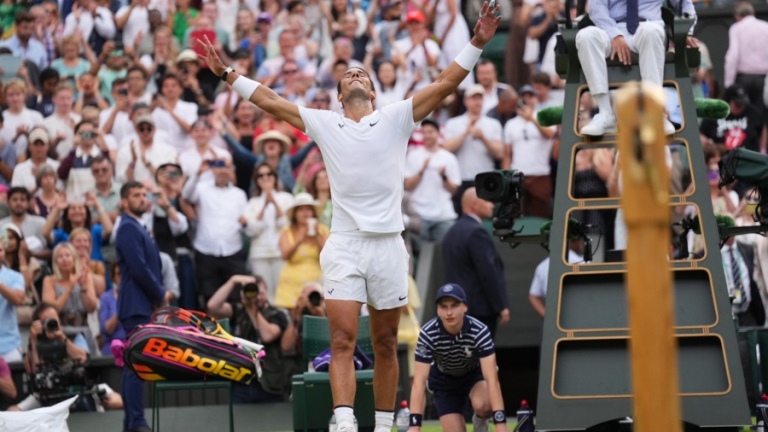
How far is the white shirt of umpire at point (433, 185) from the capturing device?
1795 cm

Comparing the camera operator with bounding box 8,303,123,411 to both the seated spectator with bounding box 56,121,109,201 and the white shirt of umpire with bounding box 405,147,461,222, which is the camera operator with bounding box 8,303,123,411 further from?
the white shirt of umpire with bounding box 405,147,461,222

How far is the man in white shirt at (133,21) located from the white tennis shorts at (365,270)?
1242cm

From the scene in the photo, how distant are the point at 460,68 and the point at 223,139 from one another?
9.37 metres

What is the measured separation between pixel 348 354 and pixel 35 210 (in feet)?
29.2

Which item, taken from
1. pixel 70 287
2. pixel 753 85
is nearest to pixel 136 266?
pixel 70 287

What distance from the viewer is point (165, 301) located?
1420 centimetres

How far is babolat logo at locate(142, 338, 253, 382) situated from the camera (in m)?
12.0

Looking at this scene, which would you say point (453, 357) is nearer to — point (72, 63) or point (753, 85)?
point (753, 85)

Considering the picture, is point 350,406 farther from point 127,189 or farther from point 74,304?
point 74,304

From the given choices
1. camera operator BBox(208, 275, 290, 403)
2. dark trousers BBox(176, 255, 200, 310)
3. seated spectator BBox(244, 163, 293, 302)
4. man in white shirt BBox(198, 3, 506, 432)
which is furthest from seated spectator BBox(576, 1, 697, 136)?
dark trousers BBox(176, 255, 200, 310)

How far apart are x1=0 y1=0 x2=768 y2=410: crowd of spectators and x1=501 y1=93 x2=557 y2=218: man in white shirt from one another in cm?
2

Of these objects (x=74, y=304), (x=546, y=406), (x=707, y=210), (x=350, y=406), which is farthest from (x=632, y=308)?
(x=74, y=304)

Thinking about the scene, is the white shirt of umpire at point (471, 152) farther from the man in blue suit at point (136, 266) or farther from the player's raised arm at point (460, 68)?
the player's raised arm at point (460, 68)

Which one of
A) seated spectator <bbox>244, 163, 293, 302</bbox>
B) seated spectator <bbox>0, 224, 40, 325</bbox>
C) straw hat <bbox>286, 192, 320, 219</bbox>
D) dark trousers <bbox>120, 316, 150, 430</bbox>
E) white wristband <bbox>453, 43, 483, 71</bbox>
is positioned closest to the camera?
white wristband <bbox>453, 43, 483, 71</bbox>
